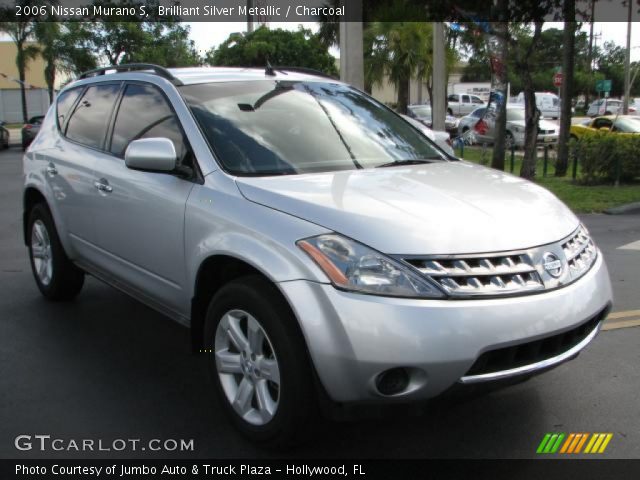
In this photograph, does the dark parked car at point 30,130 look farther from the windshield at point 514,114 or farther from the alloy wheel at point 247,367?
the alloy wheel at point 247,367

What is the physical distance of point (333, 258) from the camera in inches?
111

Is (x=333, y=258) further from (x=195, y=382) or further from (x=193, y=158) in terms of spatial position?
(x=195, y=382)

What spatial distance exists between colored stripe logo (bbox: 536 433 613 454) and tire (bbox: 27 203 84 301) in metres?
3.71

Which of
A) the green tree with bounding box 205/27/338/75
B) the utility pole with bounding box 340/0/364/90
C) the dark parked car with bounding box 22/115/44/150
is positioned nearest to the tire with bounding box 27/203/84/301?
the utility pole with bounding box 340/0/364/90

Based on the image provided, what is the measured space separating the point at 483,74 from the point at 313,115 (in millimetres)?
76160

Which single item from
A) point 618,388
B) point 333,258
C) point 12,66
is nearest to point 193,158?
point 333,258

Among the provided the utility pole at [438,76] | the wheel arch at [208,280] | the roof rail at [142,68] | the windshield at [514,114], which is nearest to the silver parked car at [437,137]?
the roof rail at [142,68]

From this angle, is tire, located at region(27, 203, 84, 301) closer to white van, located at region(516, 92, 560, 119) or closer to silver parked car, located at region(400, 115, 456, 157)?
silver parked car, located at region(400, 115, 456, 157)

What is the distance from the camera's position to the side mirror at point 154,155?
353cm

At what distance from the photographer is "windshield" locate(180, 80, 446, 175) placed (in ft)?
12.1

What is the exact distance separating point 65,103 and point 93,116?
74 cm

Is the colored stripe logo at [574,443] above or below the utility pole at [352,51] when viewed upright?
below

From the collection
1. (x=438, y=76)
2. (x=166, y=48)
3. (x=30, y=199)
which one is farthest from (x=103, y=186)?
(x=166, y=48)

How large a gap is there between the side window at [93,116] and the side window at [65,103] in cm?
13
